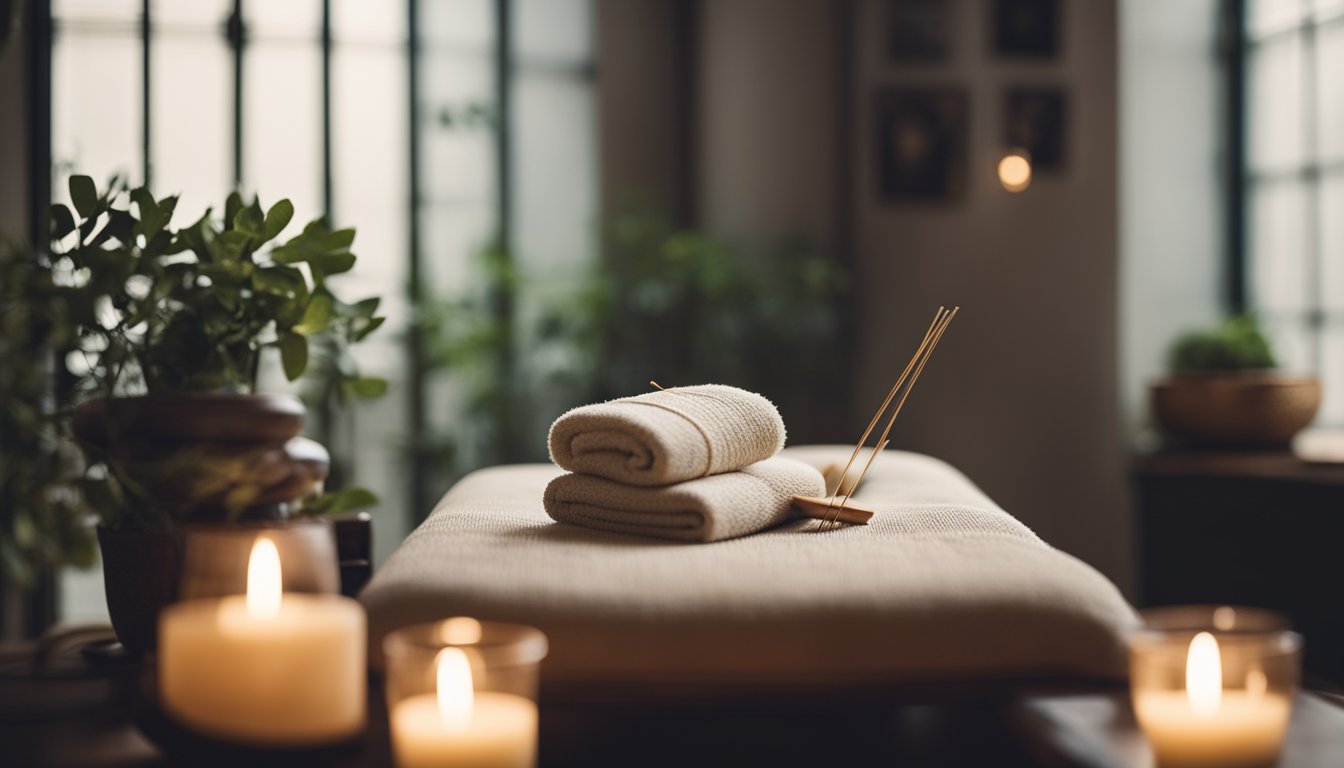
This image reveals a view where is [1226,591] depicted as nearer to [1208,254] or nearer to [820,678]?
[1208,254]

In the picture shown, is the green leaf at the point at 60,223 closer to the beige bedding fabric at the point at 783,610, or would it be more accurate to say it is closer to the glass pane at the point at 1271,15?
the beige bedding fabric at the point at 783,610

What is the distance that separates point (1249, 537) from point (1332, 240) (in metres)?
0.91

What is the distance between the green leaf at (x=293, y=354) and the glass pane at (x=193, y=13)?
3146mm

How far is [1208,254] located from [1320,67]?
0.59 meters

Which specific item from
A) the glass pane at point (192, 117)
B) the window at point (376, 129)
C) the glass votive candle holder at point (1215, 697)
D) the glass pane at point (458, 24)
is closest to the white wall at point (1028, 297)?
the window at point (376, 129)

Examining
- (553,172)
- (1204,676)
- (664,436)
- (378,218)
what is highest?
(553,172)

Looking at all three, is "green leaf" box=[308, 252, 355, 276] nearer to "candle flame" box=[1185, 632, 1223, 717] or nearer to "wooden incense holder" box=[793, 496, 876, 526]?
"wooden incense holder" box=[793, 496, 876, 526]

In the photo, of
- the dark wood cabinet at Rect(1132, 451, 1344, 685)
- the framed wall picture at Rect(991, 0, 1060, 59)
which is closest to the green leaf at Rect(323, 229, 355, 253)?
the dark wood cabinet at Rect(1132, 451, 1344, 685)

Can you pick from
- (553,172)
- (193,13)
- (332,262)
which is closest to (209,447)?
(332,262)

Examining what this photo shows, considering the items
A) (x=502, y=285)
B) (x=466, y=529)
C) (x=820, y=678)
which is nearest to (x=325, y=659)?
(x=820, y=678)

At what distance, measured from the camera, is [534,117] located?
3.98 metres

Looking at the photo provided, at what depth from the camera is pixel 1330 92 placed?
10.2 ft

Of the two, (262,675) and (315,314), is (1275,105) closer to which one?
(315,314)

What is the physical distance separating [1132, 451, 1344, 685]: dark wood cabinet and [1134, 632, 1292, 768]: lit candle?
2180 millimetres
